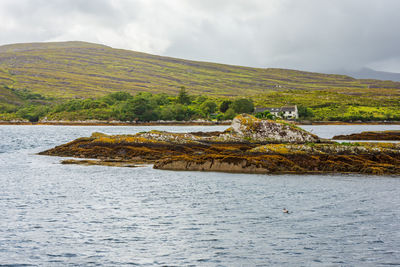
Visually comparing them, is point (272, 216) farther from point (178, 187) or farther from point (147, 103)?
point (147, 103)

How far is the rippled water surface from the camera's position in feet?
37.8

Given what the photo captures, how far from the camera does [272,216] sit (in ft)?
51.3

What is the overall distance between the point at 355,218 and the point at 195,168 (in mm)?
14288

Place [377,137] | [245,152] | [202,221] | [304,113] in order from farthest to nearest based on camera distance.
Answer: [304,113] → [377,137] → [245,152] → [202,221]

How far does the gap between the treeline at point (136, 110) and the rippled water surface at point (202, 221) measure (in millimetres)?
130238

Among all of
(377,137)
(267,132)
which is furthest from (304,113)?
(267,132)

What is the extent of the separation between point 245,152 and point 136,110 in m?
126

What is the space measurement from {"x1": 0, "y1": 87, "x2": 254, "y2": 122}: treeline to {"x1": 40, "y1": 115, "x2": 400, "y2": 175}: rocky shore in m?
114

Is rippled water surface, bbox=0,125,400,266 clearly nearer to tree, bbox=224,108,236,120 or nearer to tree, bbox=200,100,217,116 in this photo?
tree, bbox=224,108,236,120

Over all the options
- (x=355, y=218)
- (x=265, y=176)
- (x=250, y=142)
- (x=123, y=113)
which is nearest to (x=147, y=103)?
(x=123, y=113)

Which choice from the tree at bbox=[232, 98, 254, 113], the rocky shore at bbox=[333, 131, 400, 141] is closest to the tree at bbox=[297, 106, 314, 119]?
the tree at bbox=[232, 98, 254, 113]

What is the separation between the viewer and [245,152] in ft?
95.6

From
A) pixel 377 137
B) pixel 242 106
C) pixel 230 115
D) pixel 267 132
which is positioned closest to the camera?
pixel 267 132

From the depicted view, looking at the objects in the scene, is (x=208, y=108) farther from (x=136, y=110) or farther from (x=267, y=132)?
(x=267, y=132)
